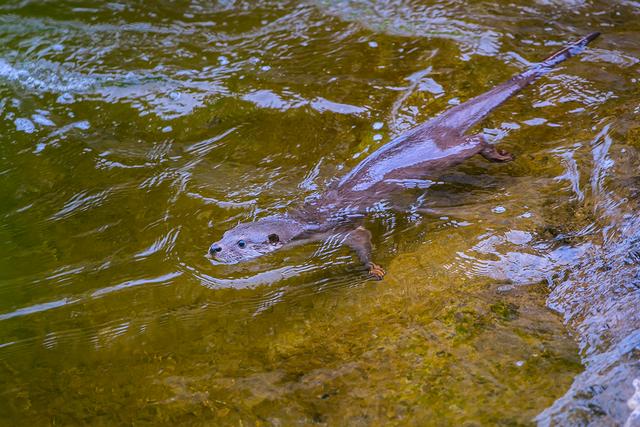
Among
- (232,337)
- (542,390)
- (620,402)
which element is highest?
(620,402)

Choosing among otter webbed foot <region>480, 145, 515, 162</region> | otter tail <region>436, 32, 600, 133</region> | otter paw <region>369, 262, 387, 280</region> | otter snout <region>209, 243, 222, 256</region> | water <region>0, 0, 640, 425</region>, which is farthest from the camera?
otter tail <region>436, 32, 600, 133</region>

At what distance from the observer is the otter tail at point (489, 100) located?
3922 millimetres

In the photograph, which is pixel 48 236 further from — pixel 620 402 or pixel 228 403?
pixel 620 402

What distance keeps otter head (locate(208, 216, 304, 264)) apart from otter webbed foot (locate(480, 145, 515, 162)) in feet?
4.30

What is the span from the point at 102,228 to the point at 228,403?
1.68 metres

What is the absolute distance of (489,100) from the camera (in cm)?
403

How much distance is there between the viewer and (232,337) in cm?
287

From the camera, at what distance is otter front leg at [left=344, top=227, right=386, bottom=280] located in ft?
10.3

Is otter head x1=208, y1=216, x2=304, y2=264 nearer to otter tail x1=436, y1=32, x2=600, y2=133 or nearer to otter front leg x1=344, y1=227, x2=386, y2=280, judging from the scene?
otter front leg x1=344, y1=227, x2=386, y2=280

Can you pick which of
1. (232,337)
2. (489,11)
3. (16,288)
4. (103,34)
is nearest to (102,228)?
(16,288)

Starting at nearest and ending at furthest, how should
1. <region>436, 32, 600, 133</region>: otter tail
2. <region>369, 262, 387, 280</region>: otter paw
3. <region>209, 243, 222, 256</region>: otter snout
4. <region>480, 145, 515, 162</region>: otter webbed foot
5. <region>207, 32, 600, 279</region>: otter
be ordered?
<region>369, 262, 387, 280</region>: otter paw → <region>209, 243, 222, 256</region>: otter snout → <region>207, 32, 600, 279</region>: otter → <region>480, 145, 515, 162</region>: otter webbed foot → <region>436, 32, 600, 133</region>: otter tail

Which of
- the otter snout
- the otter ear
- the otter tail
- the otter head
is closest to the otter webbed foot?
the otter tail

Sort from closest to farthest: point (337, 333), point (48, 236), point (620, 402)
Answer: point (620, 402) → point (337, 333) → point (48, 236)

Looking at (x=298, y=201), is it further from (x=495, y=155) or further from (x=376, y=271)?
(x=495, y=155)
